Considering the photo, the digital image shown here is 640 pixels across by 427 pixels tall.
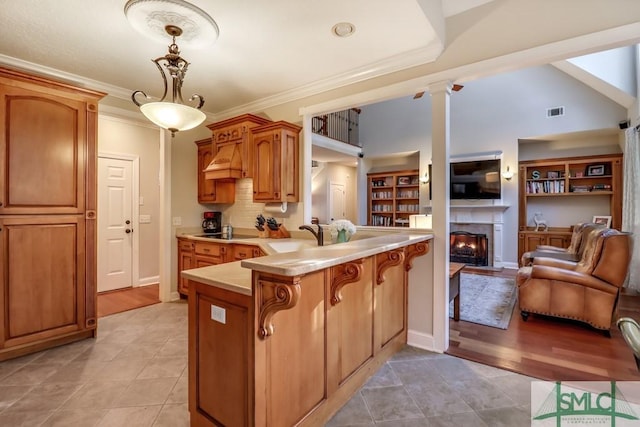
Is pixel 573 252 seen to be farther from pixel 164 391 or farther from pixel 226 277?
pixel 164 391

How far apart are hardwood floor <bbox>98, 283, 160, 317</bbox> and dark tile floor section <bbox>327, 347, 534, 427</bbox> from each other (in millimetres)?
3269

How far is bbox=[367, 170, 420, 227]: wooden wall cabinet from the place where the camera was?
309 inches

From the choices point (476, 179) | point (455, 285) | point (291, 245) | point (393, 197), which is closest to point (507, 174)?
point (476, 179)

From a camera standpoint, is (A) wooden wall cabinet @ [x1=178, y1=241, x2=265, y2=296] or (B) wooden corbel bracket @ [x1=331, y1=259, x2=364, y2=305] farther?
(A) wooden wall cabinet @ [x1=178, y1=241, x2=265, y2=296]

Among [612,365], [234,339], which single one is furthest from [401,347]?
[234,339]

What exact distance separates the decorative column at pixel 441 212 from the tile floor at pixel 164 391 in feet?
0.95

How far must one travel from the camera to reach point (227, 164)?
12.4 feet

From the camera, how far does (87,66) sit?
10.0 feet

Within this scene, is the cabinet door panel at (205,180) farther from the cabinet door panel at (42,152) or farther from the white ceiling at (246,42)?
the cabinet door panel at (42,152)

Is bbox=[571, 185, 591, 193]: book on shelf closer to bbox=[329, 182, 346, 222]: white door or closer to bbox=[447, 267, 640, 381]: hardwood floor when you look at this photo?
bbox=[447, 267, 640, 381]: hardwood floor

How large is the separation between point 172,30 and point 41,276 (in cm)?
233

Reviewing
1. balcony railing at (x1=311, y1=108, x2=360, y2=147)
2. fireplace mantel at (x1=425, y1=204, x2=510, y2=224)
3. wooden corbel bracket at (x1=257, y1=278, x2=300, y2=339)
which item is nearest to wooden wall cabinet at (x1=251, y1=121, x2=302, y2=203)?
wooden corbel bracket at (x1=257, y1=278, x2=300, y2=339)

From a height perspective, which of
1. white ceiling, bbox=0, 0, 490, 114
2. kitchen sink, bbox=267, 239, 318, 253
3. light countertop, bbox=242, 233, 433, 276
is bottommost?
kitchen sink, bbox=267, 239, 318, 253

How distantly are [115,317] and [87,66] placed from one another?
2736mm
